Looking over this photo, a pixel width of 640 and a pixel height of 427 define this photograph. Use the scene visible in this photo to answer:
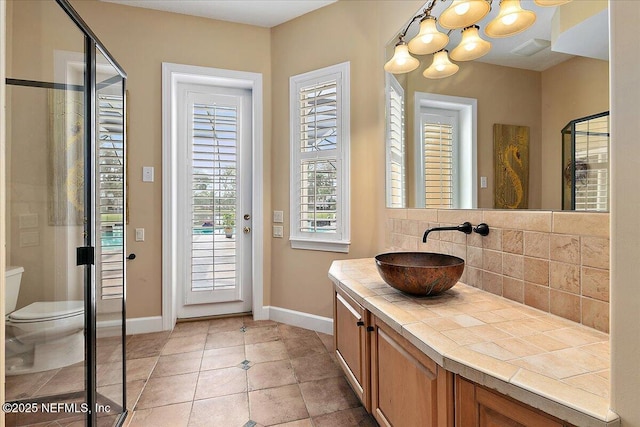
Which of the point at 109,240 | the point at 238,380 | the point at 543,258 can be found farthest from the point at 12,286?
the point at 543,258

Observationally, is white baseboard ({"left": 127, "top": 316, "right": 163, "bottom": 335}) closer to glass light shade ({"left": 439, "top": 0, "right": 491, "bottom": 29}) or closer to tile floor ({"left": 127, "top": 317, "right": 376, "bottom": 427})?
tile floor ({"left": 127, "top": 317, "right": 376, "bottom": 427})

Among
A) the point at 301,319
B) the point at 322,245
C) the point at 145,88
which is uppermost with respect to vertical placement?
the point at 145,88

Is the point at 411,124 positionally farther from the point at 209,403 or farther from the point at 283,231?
the point at 209,403

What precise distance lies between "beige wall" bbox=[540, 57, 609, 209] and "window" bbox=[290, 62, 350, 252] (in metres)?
1.60

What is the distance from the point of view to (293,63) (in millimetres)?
2955

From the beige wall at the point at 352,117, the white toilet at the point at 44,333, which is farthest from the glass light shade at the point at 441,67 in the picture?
the white toilet at the point at 44,333

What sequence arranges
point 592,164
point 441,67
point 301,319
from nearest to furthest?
1. point 592,164
2. point 441,67
3. point 301,319

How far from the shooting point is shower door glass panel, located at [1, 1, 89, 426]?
57.3 inches

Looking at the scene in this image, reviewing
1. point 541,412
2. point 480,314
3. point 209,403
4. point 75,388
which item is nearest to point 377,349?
point 480,314

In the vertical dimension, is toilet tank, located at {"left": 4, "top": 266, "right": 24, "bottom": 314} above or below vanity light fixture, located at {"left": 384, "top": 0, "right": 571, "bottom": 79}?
below

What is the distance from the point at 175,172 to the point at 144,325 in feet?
4.73

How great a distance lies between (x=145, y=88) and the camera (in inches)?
110

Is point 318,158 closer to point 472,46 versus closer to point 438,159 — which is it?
point 438,159

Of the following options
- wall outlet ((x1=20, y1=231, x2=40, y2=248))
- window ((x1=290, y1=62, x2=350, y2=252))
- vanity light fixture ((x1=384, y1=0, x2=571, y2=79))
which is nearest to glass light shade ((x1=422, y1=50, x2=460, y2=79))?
vanity light fixture ((x1=384, y1=0, x2=571, y2=79))
